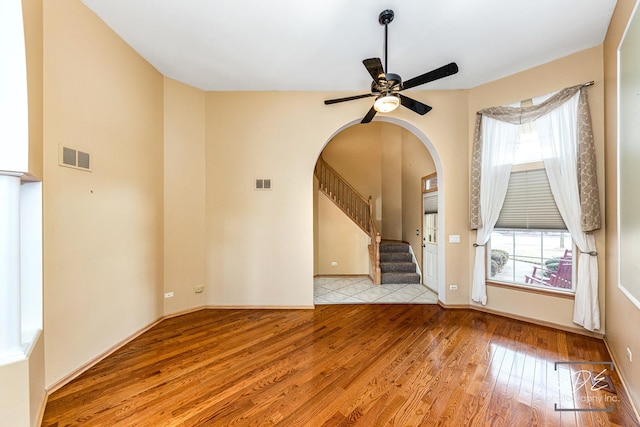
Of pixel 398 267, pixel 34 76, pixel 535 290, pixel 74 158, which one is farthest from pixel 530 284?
pixel 34 76

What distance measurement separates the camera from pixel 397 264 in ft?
18.1

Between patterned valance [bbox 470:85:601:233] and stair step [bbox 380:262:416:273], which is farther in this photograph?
stair step [bbox 380:262:416:273]

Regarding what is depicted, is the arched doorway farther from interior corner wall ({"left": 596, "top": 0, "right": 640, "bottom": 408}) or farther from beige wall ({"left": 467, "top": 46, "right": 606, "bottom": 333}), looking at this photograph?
interior corner wall ({"left": 596, "top": 0, "right": 640, "bottom": 408})

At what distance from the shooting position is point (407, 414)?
1758 mm

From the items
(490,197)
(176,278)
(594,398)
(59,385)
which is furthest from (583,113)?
(59,385)

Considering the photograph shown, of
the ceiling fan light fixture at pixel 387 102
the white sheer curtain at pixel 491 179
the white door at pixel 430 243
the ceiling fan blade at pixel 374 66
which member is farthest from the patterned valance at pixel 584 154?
the ceiling fan blade at pixel 374 66

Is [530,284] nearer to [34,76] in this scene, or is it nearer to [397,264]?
[397,264]

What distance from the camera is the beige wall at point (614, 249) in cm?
194

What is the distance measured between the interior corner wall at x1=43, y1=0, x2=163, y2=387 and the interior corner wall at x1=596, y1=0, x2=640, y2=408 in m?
4.79

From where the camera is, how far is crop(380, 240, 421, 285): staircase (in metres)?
5.32

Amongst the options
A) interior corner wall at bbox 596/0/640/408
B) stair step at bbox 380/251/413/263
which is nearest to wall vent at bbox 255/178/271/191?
stair step at bbox 380/251/413/263

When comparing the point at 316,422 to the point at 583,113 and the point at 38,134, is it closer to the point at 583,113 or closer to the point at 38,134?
the point at 38,134

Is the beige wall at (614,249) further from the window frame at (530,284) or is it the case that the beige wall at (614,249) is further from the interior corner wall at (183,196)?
the interior corner wall at (183,196)

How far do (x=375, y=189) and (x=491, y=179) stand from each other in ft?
13.9
